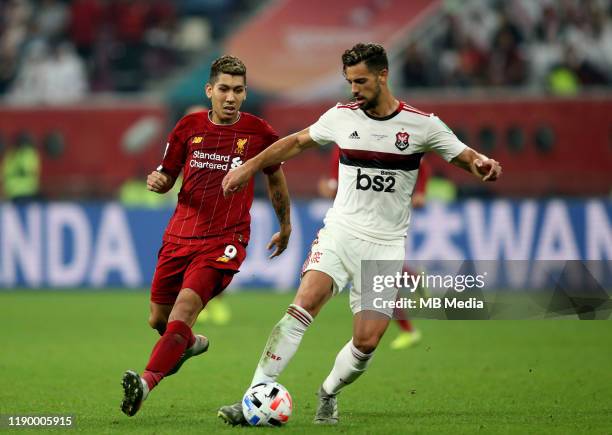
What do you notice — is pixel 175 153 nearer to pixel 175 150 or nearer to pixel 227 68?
pixel 175 150

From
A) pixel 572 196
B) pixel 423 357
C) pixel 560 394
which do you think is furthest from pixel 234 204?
pixel 572 196

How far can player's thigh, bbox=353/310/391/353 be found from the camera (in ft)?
25.0

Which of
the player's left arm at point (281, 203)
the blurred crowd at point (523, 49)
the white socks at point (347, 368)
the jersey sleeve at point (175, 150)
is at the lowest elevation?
the white socks at point (347, 368)

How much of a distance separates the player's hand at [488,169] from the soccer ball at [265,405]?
6.02 ft

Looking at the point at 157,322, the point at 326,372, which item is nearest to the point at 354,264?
the point at 157,322

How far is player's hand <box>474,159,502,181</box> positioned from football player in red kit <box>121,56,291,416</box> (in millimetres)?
1584

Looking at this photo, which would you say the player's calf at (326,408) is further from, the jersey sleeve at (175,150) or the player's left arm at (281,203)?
the jersey sleeve at (175,150)

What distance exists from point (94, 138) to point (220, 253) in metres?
16.8

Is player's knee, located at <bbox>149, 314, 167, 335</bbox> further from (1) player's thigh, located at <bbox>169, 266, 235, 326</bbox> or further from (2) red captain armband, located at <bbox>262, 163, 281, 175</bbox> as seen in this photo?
(2) red captain armband, located at <bbox>262, 163, 281, 175</bbox>

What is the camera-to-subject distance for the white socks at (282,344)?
24.3ft

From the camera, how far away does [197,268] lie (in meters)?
7.99

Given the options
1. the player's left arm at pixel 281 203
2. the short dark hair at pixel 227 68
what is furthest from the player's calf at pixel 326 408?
the short dark hair at pixel 227 68

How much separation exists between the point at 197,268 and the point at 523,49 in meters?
15.7

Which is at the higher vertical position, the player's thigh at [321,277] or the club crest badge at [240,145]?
the club crest badge at [240,145]
